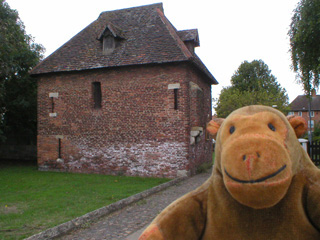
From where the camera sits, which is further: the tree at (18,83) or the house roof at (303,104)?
the house roof at (303,104)

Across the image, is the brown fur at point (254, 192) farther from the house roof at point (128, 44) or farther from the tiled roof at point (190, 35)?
the tiled roof at point (190, 35)

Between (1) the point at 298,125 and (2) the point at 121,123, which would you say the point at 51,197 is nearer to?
(2) the point at 121,123

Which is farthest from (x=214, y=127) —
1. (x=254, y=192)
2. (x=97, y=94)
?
(x=97, y=94)

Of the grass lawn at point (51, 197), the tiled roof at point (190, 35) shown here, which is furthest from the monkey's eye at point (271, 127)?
the tiled roof at point (190, 35)

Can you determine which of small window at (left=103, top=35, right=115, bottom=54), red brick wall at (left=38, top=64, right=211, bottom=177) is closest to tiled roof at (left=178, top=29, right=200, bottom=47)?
red brick wall at (left=38, top=64, right=211, bottom=177)

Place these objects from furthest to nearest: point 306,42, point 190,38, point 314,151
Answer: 1. point 314,151
2. point 190,38
3. point 306,42

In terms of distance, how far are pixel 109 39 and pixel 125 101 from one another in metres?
3.56

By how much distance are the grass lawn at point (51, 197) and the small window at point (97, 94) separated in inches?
149

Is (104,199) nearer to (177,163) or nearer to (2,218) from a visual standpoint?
(2,218)

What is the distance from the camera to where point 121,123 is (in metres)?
15.3

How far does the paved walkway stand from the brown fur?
4093mm

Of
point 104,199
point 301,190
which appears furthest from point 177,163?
point 301,190

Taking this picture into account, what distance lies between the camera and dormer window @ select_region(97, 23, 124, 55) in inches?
631

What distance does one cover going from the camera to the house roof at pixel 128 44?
14727mm
